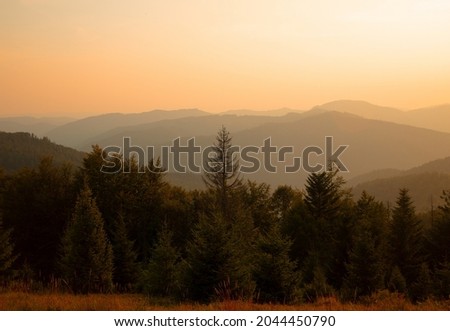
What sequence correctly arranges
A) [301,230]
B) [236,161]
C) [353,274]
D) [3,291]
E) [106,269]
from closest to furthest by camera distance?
[3,291], [106,269], [353,274], [236,161], [301,230]

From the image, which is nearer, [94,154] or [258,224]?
[94,154]

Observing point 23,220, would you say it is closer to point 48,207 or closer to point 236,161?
point 48,207

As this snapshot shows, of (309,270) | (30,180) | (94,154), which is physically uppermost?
(94,154)

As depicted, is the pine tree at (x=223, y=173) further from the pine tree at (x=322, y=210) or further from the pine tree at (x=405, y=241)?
the pine tree at (x=405, y=241)

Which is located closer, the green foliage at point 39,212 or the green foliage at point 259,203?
the green foliage at point 39,212

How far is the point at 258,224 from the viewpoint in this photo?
55.3m

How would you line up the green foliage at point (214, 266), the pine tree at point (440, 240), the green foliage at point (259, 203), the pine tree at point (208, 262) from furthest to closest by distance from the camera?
the green foliage at point (259, 203) < the pine tree at point (440, 240) < the pine tree at point (208, 262) < the green foliage at point (214, 266)

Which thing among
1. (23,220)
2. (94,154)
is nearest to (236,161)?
(94,154)

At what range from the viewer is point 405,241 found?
44.4 m

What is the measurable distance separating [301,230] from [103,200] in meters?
21.7

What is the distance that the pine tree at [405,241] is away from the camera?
43.7 m

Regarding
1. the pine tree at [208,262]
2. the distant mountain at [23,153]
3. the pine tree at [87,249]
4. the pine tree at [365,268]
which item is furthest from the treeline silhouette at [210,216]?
the distant mountain at [23,153]

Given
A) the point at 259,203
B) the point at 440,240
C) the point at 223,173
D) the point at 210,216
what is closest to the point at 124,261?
the point at 210,216

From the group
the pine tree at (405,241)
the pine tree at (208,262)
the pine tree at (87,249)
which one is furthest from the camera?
the pine tree at (405,241)
